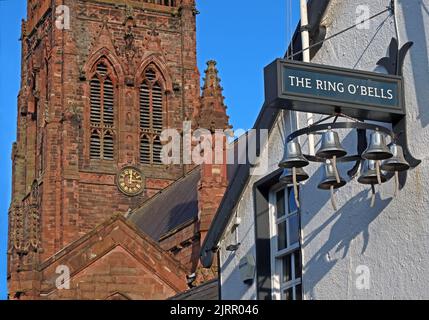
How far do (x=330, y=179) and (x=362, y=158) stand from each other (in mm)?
465

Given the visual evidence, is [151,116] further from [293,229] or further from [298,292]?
[298,292]

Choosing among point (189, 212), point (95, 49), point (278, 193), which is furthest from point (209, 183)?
point (278, 193)

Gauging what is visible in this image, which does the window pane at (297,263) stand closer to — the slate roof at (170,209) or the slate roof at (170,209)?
the slate roof at (170,209)

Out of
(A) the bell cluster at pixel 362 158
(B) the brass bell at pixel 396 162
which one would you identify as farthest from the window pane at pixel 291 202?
(B) the brass bell at pixel 396 162

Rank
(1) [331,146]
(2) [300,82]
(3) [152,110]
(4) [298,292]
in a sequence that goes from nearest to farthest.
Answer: (2) [300,82] < (1) [331,146] < (4) [298,292] < (3) [152,110]

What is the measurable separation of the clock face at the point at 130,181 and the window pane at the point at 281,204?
4685cm

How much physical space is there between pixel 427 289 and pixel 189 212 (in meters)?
40.4

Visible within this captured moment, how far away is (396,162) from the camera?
12852mm

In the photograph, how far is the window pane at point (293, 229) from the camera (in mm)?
15258

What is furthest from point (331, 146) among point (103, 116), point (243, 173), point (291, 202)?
point (103, 116)

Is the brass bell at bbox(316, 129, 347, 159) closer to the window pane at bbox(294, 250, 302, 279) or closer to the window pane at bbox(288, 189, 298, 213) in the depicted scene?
the window pane at bbox(294, 250, 302, 279)

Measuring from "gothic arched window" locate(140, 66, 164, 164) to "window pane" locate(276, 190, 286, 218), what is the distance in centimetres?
4809

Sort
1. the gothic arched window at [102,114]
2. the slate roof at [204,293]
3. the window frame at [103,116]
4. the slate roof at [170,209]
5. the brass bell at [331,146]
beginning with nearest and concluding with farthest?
the brass bell at [331,146], the slate roof at [204,293], the slate roof at [170,209], the window frame at [103,116], the gothic arched window at [102,114]
